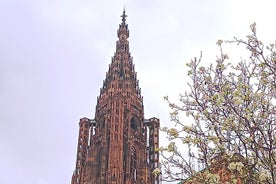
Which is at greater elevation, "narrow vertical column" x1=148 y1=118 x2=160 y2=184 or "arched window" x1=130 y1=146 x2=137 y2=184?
"narrow vertical column" x1=148 y1=118 x2=160 y2=184

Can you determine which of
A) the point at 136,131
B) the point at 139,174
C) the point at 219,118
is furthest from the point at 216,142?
the point at 136,131

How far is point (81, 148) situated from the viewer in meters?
59.0

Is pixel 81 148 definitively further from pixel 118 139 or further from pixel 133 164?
pixel 133 164

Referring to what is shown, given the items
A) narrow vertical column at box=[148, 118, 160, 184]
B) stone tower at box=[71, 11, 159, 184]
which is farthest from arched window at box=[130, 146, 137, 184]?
narrow vertical column at box=[148, 118, 160, 184]

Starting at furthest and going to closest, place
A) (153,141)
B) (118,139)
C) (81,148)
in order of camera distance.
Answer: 1. (153,141)
2. (81,148)
3. (118,139)

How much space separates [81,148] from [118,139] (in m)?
5.22

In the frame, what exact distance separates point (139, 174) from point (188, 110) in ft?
147

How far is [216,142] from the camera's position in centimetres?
1043

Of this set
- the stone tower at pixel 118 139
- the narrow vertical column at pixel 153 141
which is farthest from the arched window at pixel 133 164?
the narrow vertical column at pixel 153 141

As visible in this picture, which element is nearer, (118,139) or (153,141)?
(118,139)

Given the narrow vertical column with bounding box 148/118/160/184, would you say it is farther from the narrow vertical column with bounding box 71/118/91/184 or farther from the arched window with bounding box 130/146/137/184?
the narrow vertical column with bounding box 71/118/91/184

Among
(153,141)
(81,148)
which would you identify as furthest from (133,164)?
(81,148)

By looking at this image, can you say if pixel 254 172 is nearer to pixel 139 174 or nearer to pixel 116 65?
pixel 139 174

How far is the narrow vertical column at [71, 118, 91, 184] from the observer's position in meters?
56.4
